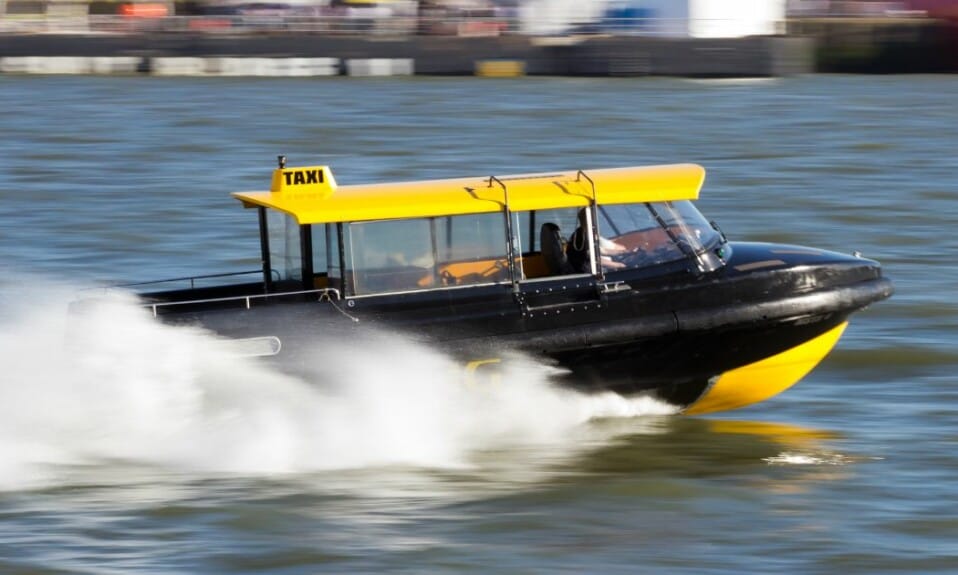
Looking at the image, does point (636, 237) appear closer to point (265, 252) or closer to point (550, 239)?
point (550, 239)

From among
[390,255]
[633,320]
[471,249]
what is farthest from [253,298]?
[633,320]

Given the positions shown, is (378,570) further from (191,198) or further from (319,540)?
(191,198)

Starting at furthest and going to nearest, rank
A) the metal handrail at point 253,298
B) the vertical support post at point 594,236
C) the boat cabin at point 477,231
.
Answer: the vertical support post at point 594,236
the boat cabin at point 477,231
the metal handrail at point 253,298

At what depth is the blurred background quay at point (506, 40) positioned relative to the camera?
3803 centimetres

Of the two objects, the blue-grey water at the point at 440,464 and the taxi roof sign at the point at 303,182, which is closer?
the blue-grey water at the point at 440,464

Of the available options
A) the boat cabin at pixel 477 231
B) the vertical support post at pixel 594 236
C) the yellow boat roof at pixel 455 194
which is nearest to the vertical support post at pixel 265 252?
the boat cabin at pixel 477 231

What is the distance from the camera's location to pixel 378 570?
7672mm

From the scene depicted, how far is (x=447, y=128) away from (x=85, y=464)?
62.1 feet

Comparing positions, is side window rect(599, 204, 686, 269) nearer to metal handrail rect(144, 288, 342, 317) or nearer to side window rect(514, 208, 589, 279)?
side window rect(514, 208, 589, 279)

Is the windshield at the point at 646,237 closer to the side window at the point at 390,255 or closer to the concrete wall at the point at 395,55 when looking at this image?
the side window at the point at 390,255

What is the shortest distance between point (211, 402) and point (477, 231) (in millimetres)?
1757

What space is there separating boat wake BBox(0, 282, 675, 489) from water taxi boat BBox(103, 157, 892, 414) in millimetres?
139

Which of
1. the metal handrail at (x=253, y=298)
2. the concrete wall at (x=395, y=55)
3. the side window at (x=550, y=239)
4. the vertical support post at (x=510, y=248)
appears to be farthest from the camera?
the concrete wall at (x=395, y=55)

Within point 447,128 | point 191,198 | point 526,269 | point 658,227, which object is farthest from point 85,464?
point 447,128
